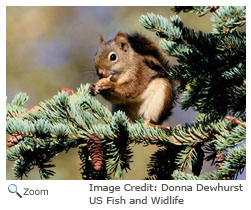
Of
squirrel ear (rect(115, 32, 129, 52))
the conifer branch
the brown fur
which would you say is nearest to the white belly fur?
the brown fur

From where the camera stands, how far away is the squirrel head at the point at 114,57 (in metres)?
2.44

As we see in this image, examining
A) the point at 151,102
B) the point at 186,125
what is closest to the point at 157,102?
the point at 151,102

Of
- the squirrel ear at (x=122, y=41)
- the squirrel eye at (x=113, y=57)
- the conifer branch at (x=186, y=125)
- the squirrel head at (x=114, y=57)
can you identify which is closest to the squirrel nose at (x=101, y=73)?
the squirrel head at (x=114, y=57)

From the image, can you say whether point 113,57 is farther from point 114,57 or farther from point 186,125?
point 186,125

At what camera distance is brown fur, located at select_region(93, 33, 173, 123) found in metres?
2.30

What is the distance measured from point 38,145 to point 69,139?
117mm

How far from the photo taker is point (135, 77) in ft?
8.32

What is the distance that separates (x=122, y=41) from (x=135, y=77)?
280 millimetres

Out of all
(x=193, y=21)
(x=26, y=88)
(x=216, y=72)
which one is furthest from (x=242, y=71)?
(x=26, y=88)

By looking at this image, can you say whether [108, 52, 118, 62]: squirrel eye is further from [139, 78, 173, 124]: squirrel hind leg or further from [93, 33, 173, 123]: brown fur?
[139, 78, 173, 124]: squirrel hind leg

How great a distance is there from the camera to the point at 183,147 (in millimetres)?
1354
